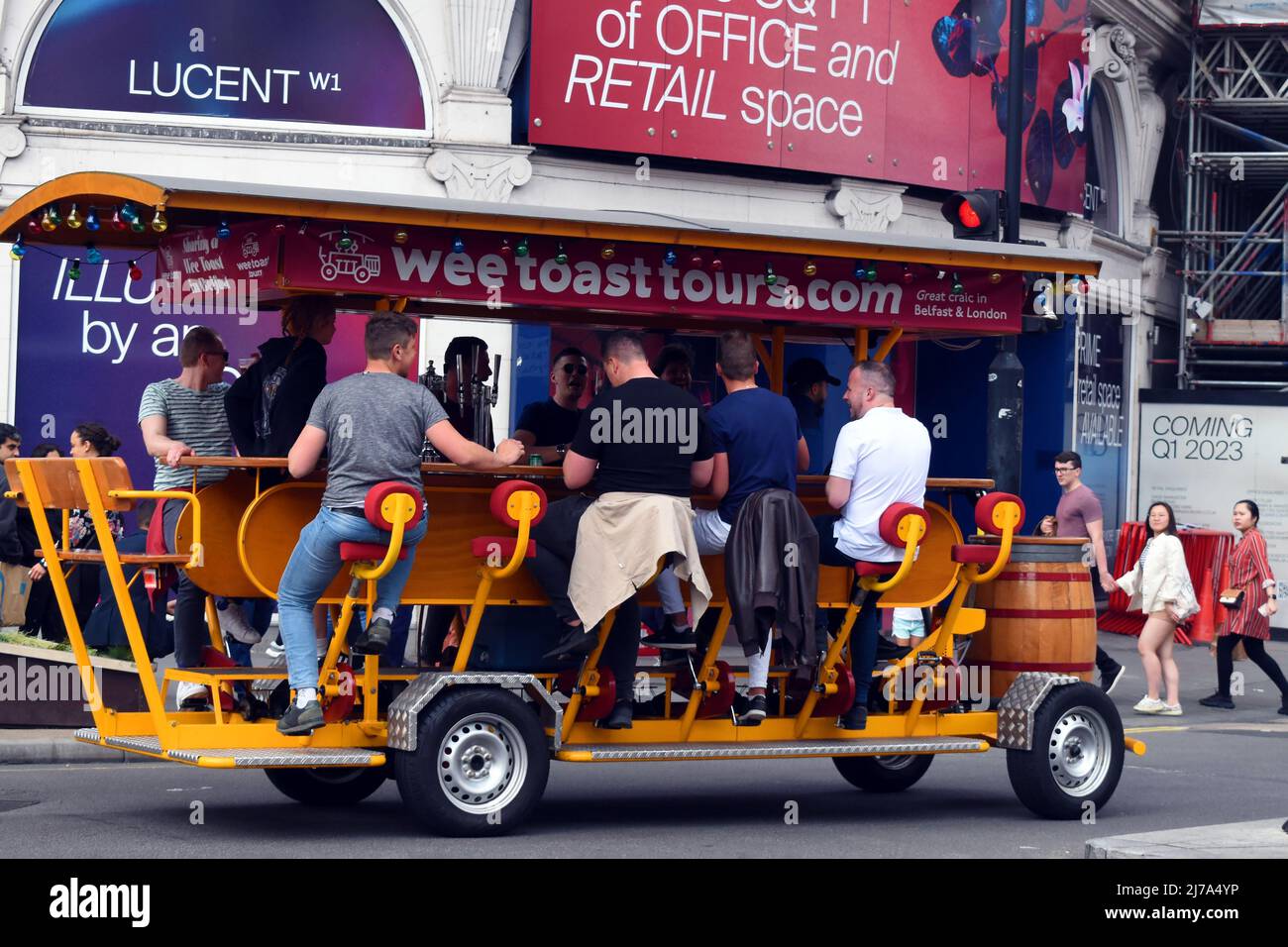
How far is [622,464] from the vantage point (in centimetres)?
858

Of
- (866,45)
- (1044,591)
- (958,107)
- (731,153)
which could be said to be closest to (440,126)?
(731,153)

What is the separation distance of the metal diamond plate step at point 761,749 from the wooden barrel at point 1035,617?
0.49m

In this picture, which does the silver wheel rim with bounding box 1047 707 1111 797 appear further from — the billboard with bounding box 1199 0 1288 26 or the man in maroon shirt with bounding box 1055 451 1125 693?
the billboard with bounding box 1199 0 1288 26

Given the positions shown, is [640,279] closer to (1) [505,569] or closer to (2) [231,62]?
(1) [505,569]

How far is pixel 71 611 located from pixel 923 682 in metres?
4.02

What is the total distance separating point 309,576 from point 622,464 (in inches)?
57.1

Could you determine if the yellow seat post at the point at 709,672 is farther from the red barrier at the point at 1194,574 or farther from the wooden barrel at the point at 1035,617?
the red barrier at the point at 1194,574

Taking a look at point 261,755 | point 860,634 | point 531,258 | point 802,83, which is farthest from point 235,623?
point 802,83

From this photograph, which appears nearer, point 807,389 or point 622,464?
point 622,464

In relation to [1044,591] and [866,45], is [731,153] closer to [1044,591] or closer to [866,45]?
[866,45]

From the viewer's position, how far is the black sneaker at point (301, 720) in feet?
26.5

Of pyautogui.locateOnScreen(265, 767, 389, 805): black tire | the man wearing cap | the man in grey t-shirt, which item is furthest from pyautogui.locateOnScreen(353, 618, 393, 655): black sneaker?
the man wearing cap

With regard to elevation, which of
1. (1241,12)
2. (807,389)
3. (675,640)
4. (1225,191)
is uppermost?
(1241,12)

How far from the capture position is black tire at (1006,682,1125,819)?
30.8 feet
